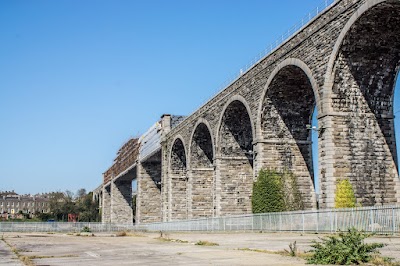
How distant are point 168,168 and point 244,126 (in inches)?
662

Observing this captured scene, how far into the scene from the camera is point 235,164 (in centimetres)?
4053

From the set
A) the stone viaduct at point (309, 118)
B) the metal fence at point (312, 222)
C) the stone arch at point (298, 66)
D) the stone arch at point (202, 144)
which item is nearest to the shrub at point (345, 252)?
the metal fence at point (312, 222)

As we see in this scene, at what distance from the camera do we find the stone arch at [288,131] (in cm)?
3145

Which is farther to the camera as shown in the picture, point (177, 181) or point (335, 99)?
point (177, 181)

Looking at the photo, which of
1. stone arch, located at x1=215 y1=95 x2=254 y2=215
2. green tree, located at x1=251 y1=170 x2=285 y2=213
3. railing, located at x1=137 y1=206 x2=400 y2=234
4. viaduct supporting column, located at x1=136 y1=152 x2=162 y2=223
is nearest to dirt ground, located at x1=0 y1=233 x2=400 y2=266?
railing, located at x1=137 y1=206 x2=400 y2=234

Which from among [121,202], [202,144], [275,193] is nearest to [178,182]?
[202,144]

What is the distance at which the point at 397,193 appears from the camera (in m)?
24.3

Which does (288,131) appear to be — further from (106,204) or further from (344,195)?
(106,204)

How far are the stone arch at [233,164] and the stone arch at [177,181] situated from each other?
1248cm

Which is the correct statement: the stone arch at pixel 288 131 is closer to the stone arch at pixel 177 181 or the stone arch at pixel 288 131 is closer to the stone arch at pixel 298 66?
the stone arch at pixel 298 66

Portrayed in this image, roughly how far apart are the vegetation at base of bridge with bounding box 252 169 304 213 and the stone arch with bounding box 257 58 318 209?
0.49 metres

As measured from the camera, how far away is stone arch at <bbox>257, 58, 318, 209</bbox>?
3145 cm

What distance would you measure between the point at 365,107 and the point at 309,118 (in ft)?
27.4

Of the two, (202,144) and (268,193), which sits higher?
A: (202,144)
